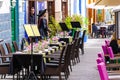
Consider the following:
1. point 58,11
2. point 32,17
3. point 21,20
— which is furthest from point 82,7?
point 21,20

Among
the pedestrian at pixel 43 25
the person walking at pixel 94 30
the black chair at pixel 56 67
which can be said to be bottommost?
the person walking at pixel 94 30

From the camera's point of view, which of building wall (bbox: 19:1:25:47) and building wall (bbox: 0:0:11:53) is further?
building wall (bbox: 19:1:25:47)

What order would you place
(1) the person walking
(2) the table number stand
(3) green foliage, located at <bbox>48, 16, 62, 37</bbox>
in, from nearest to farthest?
(2) the table number stand → (3) green foliage, located at <bbox>48, 16, 62, 37</bbox> → (1) the person walking

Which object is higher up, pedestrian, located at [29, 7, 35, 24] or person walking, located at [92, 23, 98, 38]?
pedestrian, located at [29, 7, 35, 24]

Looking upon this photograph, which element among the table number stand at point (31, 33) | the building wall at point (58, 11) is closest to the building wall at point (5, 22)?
the table number stand at point (31, 33)

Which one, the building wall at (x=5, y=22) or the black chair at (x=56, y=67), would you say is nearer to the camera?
the black chair at (x=56, y=67)

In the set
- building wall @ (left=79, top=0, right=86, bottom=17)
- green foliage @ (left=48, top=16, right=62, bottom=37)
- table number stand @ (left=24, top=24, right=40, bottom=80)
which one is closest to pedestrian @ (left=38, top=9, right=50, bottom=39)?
green foliage @ (left=48, top=16, right=62, bottom=37)

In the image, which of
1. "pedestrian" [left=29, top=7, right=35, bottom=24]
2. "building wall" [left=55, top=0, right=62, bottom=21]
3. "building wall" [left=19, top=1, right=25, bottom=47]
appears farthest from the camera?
"building wall" [left=55, top=0, right=62, bottom=21]

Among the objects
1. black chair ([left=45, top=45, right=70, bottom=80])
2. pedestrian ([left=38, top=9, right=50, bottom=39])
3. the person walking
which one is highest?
pedestrian ([left=38, top=9, right=50, bottom=39])

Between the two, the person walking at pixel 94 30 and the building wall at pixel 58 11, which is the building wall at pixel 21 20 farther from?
the person walking at pixel 94 30

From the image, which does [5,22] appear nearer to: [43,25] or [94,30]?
[43,25]

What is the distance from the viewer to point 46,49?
1445 centimetres

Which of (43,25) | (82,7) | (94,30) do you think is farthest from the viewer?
(94,30)

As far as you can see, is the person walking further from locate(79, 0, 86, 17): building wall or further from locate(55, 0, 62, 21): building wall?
locate(55, 0, 62, 21): building wall
